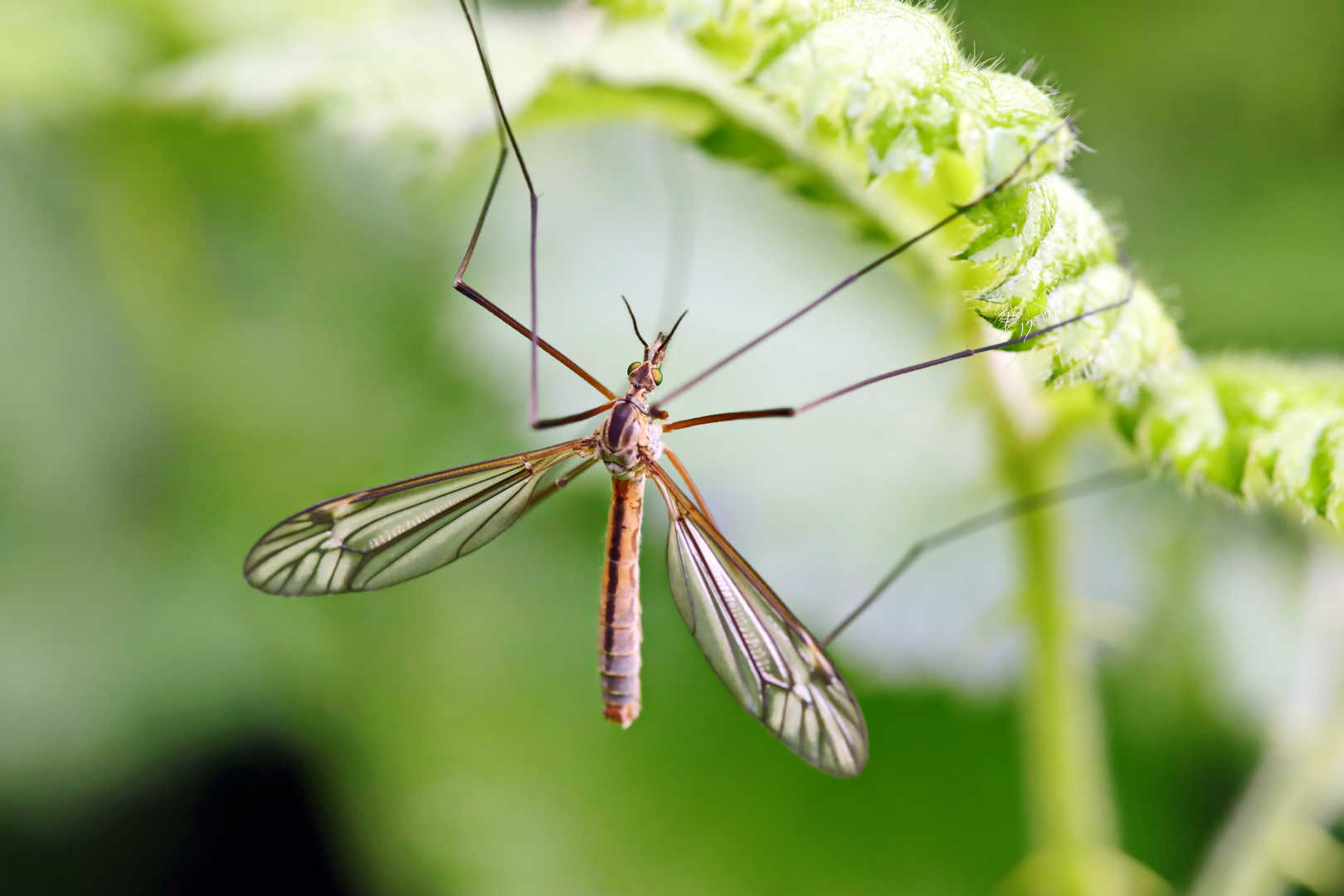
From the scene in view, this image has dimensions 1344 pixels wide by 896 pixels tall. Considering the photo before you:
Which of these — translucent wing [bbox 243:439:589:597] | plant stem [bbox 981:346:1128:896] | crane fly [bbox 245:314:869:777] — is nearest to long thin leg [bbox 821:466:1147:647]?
plant stem [bbox 981:346:1128:896]

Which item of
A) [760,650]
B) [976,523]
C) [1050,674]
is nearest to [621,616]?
[760,650]

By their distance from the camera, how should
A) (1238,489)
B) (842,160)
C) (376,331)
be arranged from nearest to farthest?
(1238,489)
(842,160)
(376,331)

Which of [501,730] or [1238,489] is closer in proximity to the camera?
[1238,489]

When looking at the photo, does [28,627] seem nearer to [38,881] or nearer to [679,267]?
[38,881]

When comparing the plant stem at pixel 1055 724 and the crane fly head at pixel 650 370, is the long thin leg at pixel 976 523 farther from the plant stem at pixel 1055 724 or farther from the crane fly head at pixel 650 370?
the crane fly head at pixel 650 370

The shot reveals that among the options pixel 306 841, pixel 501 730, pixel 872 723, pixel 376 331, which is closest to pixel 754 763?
pixel 872 723

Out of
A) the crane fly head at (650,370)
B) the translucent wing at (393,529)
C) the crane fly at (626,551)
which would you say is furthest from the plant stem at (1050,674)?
the translucent wing at (393,529)
